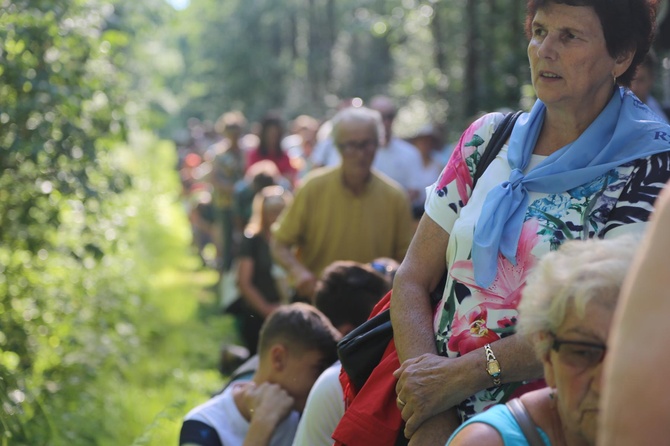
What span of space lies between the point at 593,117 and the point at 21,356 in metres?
5.02

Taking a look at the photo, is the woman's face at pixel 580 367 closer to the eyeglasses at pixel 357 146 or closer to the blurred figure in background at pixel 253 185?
the eyeglasses at pixel 357 146

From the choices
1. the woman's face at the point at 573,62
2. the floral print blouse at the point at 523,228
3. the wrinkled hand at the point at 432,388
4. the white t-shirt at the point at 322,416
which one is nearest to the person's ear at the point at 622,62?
the woman's face at the point at 573,62

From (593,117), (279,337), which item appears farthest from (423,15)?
(593,117)

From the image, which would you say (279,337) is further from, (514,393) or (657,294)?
(657,294)

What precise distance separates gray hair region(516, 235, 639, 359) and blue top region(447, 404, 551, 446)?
201mm

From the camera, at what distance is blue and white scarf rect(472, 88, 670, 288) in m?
3.12

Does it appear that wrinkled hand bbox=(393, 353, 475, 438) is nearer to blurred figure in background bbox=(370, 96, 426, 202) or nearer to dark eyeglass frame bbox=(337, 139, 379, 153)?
dark eyeglass frame bbox=(337, 139, 379, 153)

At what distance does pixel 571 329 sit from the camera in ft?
7.47

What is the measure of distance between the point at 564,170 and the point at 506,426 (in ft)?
3.09

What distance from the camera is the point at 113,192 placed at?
7.93m

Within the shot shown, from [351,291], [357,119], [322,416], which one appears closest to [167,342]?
[357,119]

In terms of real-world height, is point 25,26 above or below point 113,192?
above

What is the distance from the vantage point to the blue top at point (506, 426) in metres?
2.47

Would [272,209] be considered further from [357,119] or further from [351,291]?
[351,291]
